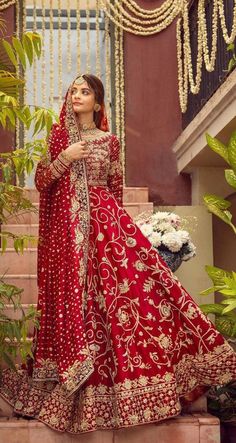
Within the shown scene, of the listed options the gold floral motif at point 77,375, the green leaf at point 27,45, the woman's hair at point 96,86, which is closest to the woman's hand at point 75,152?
the woman's hair at point 96,86

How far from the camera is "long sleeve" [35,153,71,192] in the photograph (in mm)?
3197

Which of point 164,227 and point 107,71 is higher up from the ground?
point 107,71

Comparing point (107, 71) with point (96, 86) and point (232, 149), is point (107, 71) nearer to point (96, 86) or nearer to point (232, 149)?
point (232, 149)

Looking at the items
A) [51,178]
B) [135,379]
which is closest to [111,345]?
[135,379]

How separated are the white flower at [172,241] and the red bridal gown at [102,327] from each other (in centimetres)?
102

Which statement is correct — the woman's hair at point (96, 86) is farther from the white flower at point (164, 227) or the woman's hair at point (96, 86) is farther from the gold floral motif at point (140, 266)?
the white flower at point (164, 227)

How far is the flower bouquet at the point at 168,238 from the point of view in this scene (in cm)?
425

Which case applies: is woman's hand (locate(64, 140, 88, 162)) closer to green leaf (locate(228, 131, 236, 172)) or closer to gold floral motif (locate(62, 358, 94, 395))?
gold floral motif (locate(62, 358, 94, 395))

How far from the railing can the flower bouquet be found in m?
0.98

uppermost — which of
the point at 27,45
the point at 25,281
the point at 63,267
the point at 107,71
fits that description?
the point at 107,71

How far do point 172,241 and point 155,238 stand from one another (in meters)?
0.10

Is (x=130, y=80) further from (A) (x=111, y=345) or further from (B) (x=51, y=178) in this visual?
(A) (x=111, y=345)

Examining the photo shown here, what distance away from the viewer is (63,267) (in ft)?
10.2

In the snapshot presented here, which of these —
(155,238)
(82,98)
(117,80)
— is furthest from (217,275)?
(117,80)
